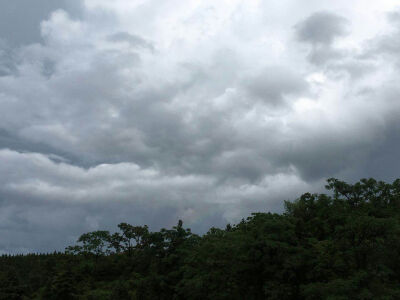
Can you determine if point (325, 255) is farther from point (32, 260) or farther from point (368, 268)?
point (32, 260)

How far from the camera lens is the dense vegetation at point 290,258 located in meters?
35.9

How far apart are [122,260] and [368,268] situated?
47552 mm

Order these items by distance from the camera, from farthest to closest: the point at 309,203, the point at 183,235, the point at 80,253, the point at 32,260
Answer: the point at 32,260
the point at 80,253
the point at 183,235
the point at 309,203

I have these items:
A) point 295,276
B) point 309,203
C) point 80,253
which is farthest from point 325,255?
point 80,253

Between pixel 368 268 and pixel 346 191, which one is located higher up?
pixel 346 191

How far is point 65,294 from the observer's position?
5928 centimetres

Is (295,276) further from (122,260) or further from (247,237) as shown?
(122,260)

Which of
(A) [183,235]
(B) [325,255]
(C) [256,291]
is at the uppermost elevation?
(A) [183,235]

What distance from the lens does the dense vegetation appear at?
35875 mm

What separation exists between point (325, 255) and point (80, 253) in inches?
2041

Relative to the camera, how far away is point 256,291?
39188mm

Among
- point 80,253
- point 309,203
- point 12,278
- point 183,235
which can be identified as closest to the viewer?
point 309,203

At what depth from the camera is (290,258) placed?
36.5m

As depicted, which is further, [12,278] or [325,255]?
[12,278]
